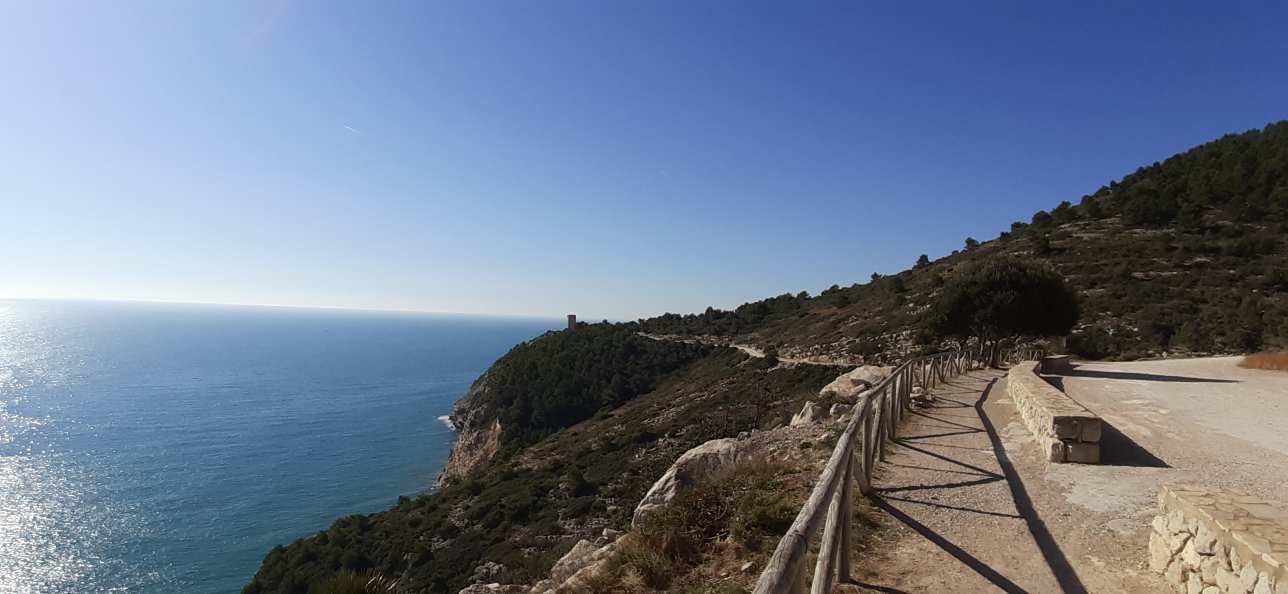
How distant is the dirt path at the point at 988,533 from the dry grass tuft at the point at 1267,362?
18521mm

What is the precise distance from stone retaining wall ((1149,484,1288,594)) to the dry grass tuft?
2254 cm

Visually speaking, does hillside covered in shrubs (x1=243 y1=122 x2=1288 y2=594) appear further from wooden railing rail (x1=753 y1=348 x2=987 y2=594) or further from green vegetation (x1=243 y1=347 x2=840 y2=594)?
wooden railing rail (x1=753 y1=348 x2=987 y2=594)

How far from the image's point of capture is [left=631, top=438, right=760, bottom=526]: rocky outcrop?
9.78m

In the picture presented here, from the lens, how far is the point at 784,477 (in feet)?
25.9

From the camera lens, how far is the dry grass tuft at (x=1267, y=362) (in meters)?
19.1

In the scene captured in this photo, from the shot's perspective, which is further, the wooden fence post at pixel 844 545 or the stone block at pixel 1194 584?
the wooden fence post at pixel 844 545

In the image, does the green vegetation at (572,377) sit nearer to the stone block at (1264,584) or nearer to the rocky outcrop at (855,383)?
the rocky outcrop at (855,383)

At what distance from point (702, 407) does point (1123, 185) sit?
60483mm

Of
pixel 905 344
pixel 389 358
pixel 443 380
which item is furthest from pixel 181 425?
pixel 389 358

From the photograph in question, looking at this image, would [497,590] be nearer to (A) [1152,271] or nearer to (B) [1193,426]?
(B) [1193,426]

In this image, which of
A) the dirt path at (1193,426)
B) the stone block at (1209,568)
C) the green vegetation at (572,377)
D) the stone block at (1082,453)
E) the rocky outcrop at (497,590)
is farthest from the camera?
the green vegetation at (572,377)

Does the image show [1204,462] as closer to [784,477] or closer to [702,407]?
[784,477]

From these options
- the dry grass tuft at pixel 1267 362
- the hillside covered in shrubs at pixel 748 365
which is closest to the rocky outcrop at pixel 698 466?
the hillside covered in shrubs at pixel 748 365

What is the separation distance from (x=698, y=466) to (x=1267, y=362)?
73.7ft
